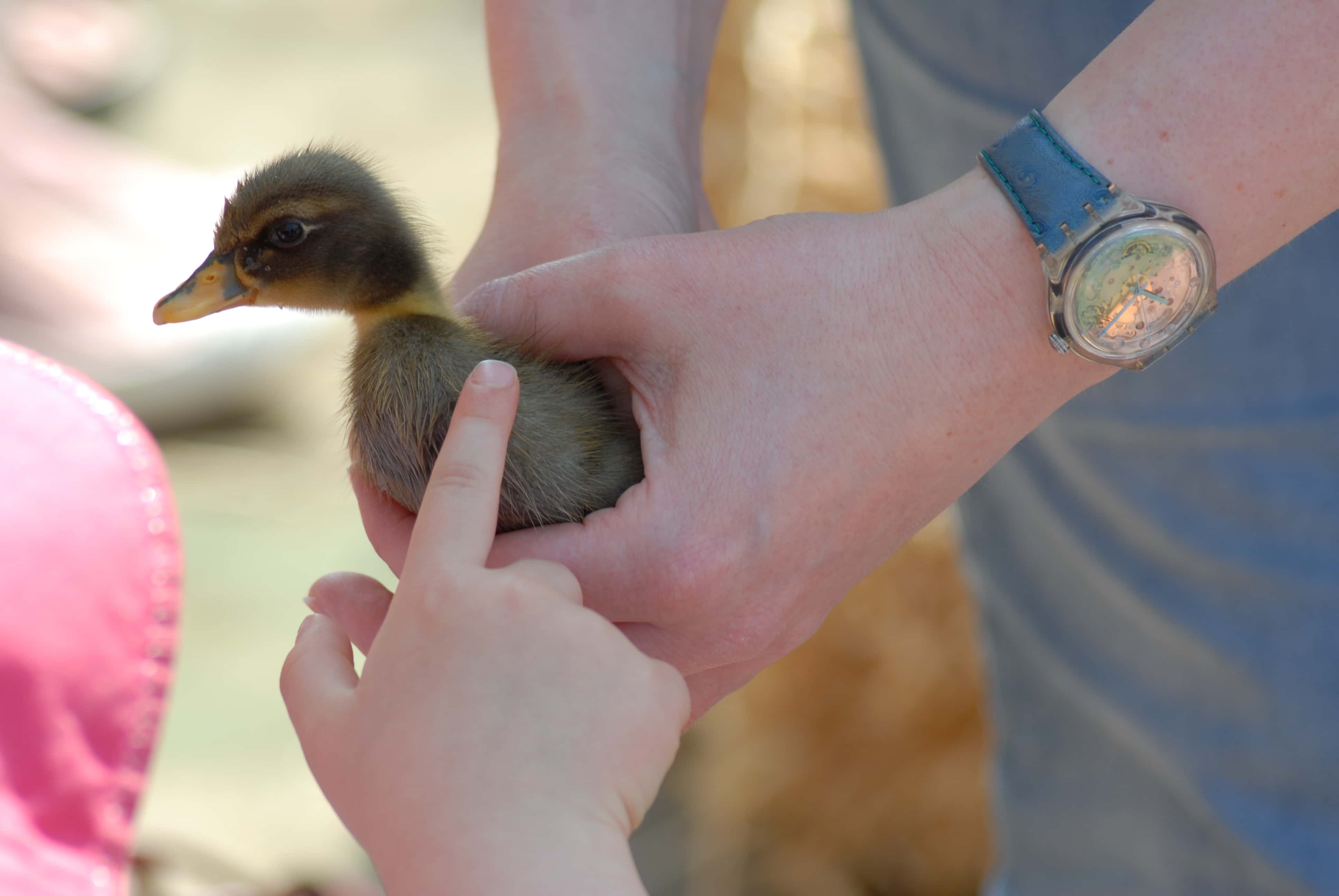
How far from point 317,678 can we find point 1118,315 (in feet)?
1.78

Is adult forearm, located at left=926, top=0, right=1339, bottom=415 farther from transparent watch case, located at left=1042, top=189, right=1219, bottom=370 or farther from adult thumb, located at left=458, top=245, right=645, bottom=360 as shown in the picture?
adult thumb, located at left=458, top=245, right=645, bottom=360

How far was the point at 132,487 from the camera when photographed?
86 cm

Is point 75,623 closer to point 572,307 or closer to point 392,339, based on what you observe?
point 392,339

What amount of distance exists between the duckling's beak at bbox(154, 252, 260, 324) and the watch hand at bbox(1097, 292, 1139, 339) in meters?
0.61

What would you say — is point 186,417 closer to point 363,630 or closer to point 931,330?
point 363,630

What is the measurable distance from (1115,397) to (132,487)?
0.86m

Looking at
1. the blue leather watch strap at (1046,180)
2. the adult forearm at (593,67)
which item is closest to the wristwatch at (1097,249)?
the blue leather watch strap at (1046,180)

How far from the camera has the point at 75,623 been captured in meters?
0.81

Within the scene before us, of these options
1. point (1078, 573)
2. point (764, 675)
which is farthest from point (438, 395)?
point (764, 675)

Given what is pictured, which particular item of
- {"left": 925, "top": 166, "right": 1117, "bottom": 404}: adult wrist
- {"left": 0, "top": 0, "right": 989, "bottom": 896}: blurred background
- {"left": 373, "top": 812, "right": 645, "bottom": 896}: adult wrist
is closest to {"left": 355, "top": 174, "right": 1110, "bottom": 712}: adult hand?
{"left": 925, "top": 166, "right": 1117, "bottom": 404}: adult wrist

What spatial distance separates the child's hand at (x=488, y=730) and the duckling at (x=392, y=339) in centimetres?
14

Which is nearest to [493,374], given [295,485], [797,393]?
[797,393]

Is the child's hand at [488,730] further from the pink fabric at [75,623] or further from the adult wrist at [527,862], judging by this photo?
the pink fabric at [75,623]

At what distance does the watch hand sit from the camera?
723 mm
